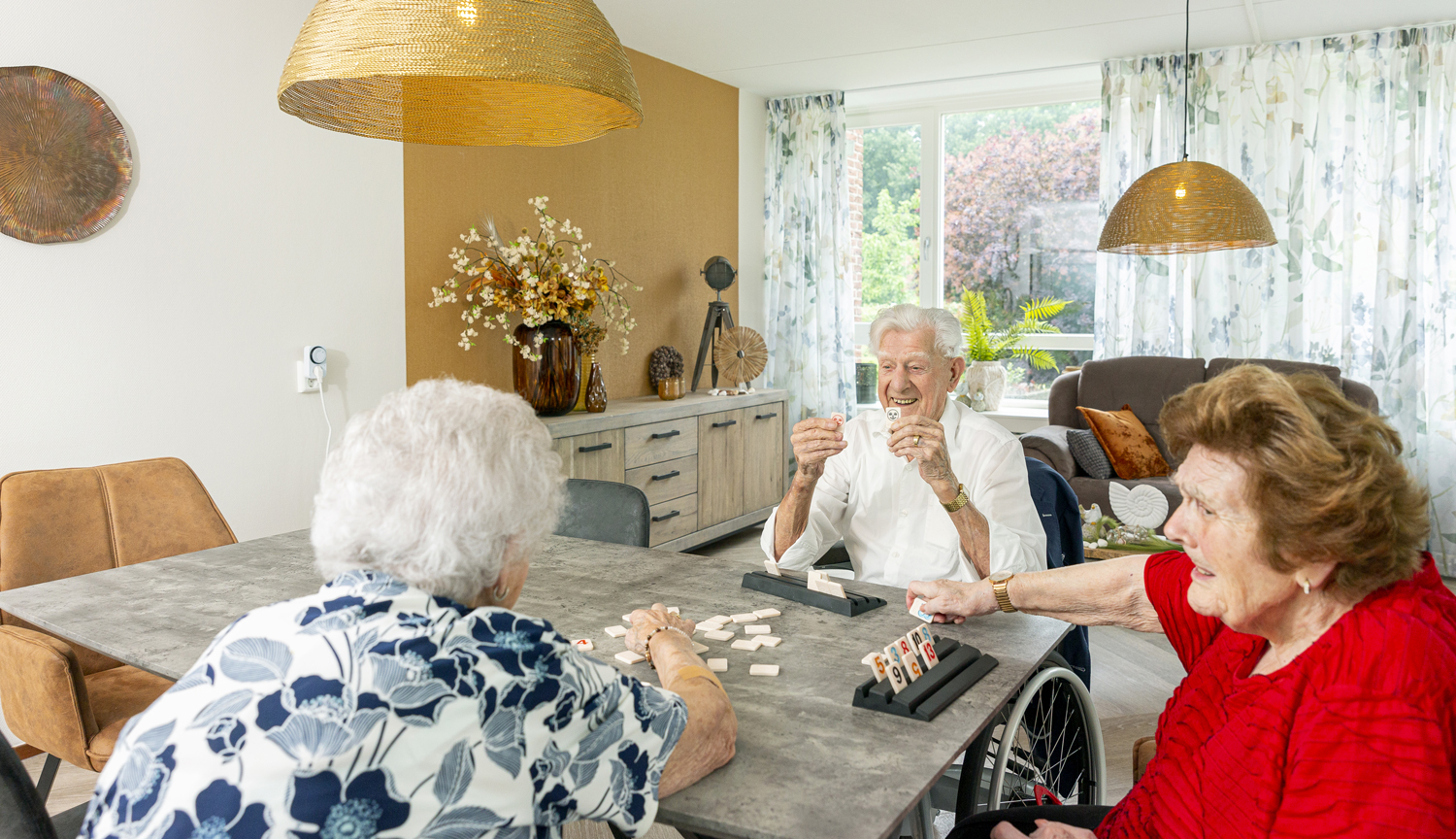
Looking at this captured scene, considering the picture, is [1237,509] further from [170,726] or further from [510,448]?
[170,726]

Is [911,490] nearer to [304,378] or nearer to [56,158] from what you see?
[304,378]

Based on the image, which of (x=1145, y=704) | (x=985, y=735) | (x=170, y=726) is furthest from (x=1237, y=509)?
(x=1145, y=704)

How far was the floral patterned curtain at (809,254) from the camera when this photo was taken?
6.08 m

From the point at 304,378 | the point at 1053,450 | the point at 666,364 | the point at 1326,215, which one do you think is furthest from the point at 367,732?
the point at 1326,215

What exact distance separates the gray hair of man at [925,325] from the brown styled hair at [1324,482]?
1271mm

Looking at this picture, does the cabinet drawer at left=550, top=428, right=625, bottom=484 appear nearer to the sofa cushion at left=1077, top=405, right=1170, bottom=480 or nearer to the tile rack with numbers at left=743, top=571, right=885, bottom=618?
the tile rack with numbers at left=743, top=571, right=885, bottom=618

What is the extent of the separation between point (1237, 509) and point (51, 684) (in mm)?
2008

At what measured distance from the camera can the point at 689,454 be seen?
4762 mm

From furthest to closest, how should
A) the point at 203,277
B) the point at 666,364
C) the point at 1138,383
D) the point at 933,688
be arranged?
the point at 666,364 → the point at 1138,383 → the point at 203,277 → the point at 933,688

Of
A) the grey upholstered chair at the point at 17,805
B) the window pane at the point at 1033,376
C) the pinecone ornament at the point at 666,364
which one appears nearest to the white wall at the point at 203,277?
the pinecone ornament at the point at 666,364

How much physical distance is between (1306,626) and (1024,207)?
5206 millimetres

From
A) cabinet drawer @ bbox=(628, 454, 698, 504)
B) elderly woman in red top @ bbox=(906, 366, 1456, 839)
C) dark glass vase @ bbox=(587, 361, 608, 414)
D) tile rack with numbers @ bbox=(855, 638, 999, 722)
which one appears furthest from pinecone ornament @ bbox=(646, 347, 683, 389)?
elderly woman in red top @ bbox=(906, 366, 1456, 839)

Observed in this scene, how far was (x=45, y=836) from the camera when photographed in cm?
110

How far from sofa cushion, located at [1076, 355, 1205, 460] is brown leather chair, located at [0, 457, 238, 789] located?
4258mm
